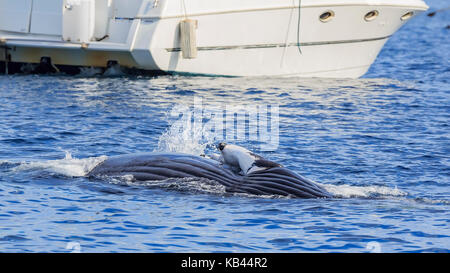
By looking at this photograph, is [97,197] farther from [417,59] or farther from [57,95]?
[417,59]

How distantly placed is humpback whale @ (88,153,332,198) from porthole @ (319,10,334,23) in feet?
41.6

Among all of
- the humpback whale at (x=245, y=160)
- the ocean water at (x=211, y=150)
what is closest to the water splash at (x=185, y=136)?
the ocean water at (x=211, y=150)

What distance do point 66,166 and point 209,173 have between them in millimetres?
2357

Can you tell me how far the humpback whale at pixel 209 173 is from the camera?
11906 mm

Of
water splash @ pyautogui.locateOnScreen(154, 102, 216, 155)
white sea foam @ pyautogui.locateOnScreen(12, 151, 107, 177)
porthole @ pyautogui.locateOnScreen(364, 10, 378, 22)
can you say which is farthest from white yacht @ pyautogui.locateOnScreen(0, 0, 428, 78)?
white sea foam @ pyautogui.locateOnScreen(12, 151, 107, 177)

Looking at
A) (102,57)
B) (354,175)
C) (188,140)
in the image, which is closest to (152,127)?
(188,140)

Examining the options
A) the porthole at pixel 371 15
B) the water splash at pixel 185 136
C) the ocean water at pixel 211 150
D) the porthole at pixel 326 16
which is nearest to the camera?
the ocean water at pixel 211 150

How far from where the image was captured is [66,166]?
13211 millimetres

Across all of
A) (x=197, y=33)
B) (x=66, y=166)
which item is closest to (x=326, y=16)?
(x=197, y=33)

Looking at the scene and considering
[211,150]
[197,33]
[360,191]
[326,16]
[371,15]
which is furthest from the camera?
[371,15]

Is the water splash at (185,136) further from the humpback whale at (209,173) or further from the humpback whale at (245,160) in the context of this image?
the humpback whale at (245,160)

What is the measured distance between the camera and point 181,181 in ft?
40.0

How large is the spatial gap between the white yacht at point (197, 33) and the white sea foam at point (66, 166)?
9.70 meters

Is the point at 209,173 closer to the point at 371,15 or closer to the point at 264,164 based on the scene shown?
the point at 264,164
